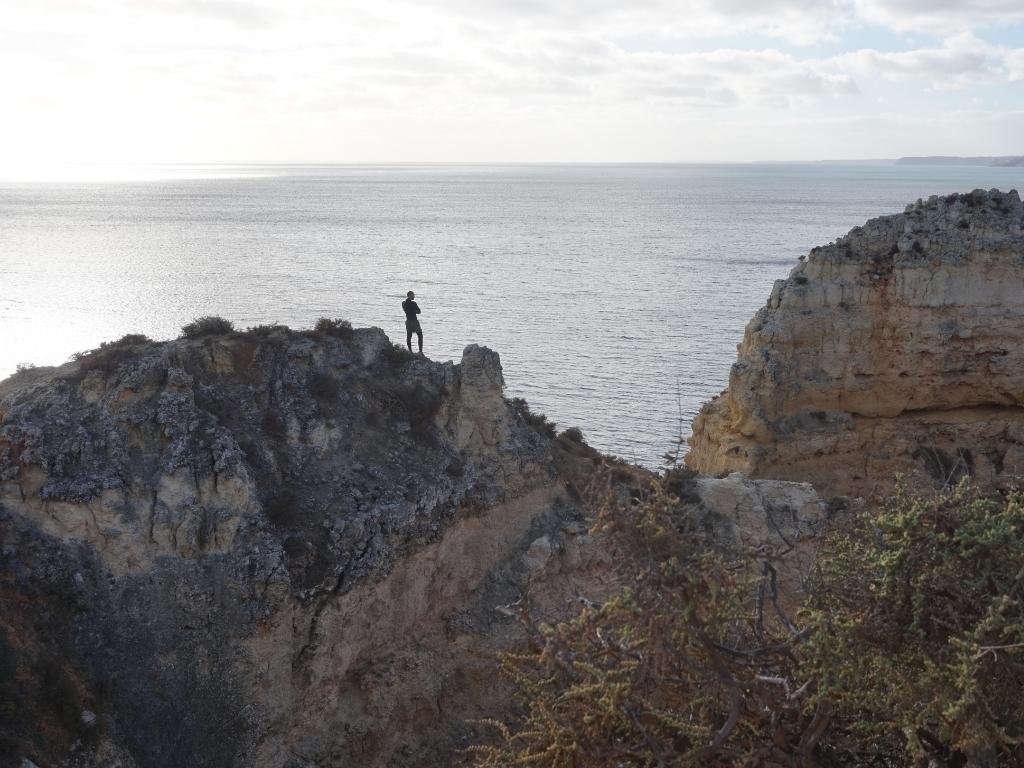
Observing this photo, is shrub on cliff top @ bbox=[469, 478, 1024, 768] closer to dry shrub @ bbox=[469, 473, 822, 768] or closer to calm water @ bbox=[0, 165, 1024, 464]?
dry shrub @ bbox=[469, 473, 822, 768]

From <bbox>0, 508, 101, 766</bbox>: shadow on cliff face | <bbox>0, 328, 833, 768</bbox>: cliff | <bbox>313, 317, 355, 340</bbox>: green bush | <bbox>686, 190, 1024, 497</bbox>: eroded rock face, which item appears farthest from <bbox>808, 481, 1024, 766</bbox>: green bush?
<bbox>686, 190, 1024, 497</bbox>: eroded rock face

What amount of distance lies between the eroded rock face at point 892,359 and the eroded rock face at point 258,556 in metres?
11.8

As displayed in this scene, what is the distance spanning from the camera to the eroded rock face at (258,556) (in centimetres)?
1655

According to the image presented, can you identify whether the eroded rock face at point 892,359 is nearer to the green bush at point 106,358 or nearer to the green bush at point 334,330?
the green bush at point 334,330

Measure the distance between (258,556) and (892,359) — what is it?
863 inches

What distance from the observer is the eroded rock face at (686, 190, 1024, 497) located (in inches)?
1227

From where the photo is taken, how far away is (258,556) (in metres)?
18.0

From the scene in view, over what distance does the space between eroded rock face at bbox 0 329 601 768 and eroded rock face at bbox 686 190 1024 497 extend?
11759 mm

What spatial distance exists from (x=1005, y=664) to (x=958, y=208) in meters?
23.9

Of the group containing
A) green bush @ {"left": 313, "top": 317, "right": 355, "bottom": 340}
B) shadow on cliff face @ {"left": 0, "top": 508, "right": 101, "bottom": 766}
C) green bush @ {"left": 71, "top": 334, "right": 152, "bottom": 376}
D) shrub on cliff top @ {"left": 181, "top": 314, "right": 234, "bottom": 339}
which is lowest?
shadow on cliff face @ {"left": 0, "top": 508, "right": 101, "bottom": 766}

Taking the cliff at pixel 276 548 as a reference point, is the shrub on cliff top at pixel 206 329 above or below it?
above

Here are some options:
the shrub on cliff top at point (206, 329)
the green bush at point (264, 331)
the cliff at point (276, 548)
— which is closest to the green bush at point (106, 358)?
the cliff at point (276, 548)

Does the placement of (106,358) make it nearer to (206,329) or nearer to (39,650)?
(206,329)

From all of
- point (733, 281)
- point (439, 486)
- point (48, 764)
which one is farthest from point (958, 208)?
point (733, 281)
